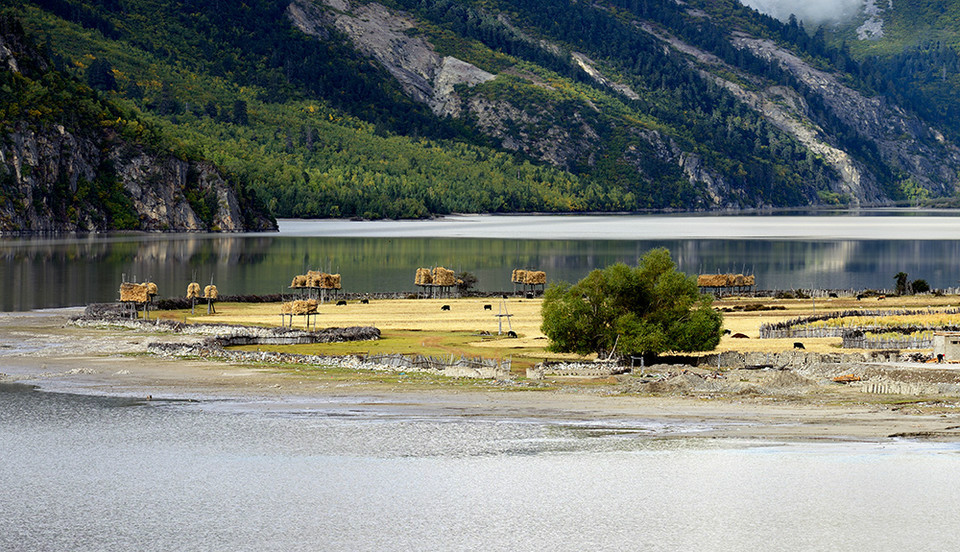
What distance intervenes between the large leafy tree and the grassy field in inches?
99.1

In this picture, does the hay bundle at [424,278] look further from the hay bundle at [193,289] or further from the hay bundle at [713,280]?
the hay bundle at [713,280]

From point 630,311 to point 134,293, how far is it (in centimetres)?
4725

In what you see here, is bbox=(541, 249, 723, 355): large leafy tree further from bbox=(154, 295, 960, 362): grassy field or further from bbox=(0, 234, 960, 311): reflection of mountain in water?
bbox=(0, 234, 960, 311): reflection of mountain in water

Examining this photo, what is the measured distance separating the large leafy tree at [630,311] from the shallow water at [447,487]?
19903 mm

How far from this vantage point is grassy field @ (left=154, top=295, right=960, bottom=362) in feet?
270

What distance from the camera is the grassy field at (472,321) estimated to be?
270ft

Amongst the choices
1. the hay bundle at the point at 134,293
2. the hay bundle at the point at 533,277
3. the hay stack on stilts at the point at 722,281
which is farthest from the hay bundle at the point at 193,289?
the hay stack on stilts at the point at 722,281

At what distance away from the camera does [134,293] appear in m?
104

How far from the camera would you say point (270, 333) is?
87875 millimetres

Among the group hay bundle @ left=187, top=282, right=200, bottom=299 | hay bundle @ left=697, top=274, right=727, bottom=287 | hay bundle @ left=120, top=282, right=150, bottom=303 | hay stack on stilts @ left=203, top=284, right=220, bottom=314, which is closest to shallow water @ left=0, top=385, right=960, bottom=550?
hay bundle @ left=120, top=282, right=150, bottom=303

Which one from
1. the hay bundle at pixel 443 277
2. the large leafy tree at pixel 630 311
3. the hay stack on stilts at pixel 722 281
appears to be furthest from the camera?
the hay stack on stilts at pixel 722 281

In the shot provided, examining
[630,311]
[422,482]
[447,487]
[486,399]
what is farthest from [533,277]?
[447,487]

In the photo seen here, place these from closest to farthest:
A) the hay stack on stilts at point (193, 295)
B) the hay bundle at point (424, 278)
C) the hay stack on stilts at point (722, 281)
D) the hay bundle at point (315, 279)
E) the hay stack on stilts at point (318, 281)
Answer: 1. the hay stack on stilts at point (193, 295)
2. the hay bundle at point (315, 279)
3. the hay stack on stilts at point (318, 281)
4. the hay stack on stilts at point (722, 281)
5. the hay bundle at point (424, 278)

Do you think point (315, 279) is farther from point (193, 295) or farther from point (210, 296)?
point (193, 295)
